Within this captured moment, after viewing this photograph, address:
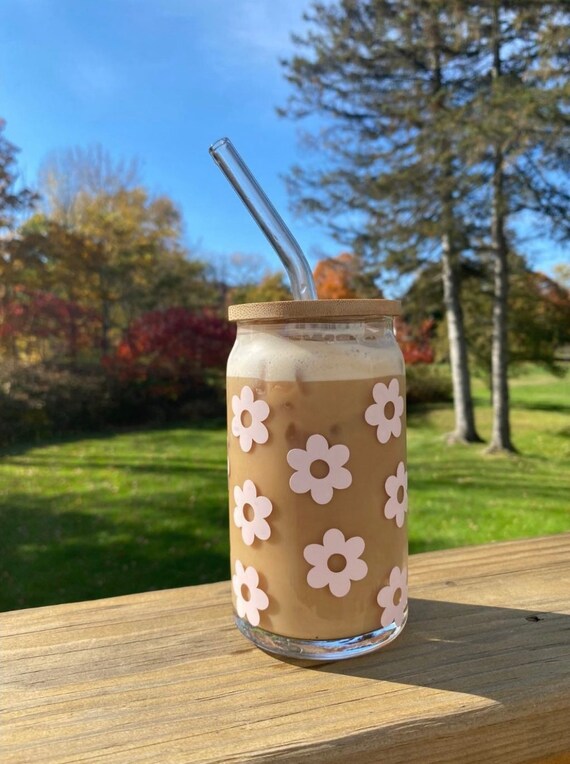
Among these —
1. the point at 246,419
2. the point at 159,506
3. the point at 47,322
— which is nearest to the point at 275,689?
the point at 246,419

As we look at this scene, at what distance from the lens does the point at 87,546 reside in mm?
4102

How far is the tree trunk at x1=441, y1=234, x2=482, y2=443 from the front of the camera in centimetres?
793

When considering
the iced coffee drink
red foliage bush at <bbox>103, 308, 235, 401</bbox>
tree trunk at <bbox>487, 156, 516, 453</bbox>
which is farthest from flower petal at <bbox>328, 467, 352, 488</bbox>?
red foliage bush at <bbox>103, 308, 235, 401</bbox>

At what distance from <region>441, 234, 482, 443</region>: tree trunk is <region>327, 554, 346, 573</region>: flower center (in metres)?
7.49

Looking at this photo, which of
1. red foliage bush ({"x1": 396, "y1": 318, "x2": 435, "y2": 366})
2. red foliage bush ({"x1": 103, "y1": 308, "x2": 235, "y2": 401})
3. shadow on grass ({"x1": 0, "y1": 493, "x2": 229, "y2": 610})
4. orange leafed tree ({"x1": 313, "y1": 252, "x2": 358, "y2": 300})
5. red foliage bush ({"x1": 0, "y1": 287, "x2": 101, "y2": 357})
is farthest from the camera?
red foliage bush ({"x1": 396, "y1": 318, "x2": 435, "y2": 366})

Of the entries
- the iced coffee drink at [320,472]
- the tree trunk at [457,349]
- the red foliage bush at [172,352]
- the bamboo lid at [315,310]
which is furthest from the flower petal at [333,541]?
the red foliage bush at [172,352]

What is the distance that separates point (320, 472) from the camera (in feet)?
2.07

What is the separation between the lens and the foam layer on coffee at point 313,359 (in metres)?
0.63

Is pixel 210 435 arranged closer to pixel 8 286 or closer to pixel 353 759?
pixel 8 286

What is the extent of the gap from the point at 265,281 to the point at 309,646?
42.0 feet

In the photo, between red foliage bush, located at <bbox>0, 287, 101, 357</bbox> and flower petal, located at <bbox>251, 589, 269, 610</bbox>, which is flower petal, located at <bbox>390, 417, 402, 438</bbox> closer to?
flower petal, located at <bbox>251, 589, 269, 610</bbox>

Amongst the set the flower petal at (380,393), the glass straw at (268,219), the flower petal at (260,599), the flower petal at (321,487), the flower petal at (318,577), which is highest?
the glass straw at (268,219)

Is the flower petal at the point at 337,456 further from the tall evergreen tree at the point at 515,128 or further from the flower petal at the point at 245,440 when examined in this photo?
the tall evergreen tree at the point at 515,128

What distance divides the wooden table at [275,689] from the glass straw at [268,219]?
1.44ft
